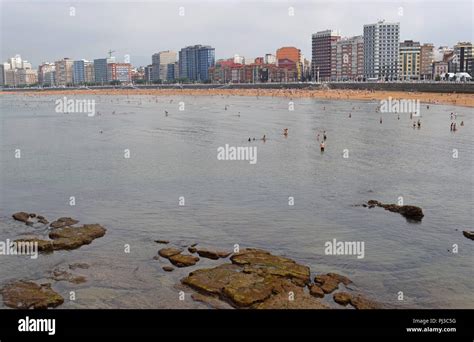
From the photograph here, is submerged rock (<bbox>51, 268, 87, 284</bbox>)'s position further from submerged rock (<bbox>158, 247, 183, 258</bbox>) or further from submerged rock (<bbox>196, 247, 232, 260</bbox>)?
submerged rock (<bbox>196, 247, 232, 260</bbox>)

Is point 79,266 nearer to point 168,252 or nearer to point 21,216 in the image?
point 168,252

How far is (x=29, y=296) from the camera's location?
16656 mm

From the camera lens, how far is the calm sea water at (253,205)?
18391 millimetres

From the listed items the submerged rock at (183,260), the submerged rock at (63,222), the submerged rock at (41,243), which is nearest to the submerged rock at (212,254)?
the submerged rock at (183,260)

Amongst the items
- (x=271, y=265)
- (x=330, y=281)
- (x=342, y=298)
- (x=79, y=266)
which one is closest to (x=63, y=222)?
(x=79, y=266)

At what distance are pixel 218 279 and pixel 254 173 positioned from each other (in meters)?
19.5

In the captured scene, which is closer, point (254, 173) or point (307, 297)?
point (307, 297)

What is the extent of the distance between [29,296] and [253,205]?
13.7 m

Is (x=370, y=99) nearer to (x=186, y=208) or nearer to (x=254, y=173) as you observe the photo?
(x=254, y=173)

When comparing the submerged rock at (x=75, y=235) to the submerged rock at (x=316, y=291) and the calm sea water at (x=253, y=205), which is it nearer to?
the calm sea water at (x=253, y=205)

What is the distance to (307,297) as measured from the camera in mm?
16609

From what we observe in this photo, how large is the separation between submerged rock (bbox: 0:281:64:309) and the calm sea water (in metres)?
0.52
